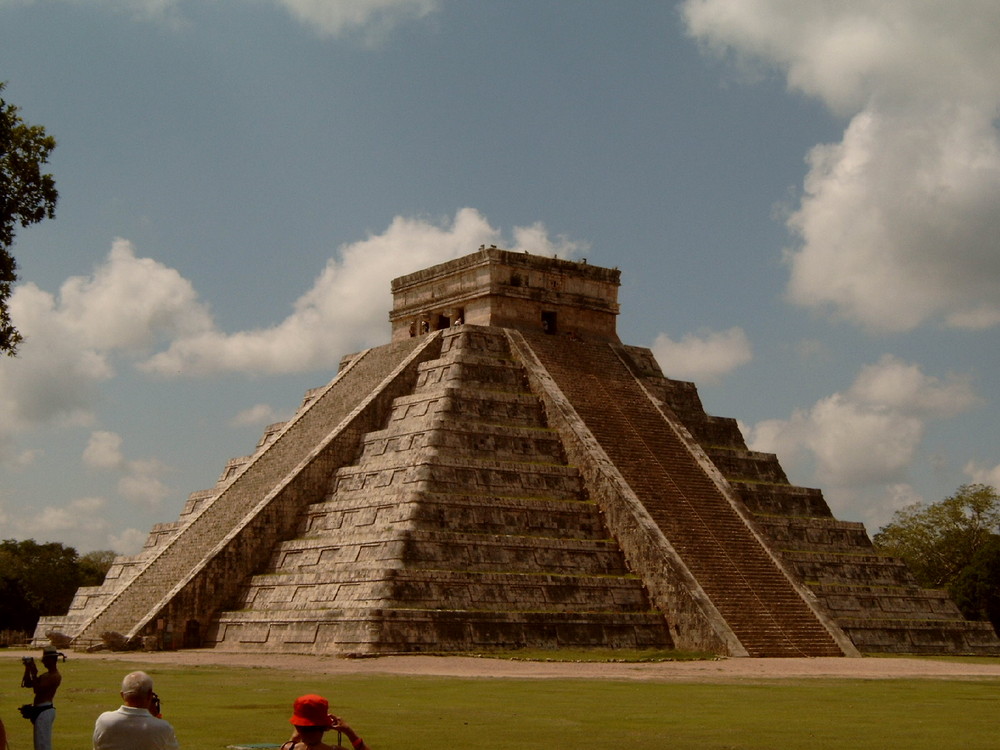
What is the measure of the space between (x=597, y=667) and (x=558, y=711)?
9.47 m

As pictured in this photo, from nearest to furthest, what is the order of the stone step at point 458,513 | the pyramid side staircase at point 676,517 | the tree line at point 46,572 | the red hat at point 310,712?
1. the red hat at point 310,712
2. the pyramid side staircase at point 676,517
3. the stone step at point 458,513
4. the tree line at point 46,572

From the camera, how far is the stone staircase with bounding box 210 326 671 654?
29.5 m

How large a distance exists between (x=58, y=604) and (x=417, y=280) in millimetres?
29359

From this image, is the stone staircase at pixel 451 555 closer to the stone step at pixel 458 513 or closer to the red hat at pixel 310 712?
the stone step at pixel 458 513

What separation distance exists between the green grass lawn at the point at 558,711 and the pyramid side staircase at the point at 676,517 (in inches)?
305

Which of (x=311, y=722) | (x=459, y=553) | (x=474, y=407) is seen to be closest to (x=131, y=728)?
(x=311, y=722)

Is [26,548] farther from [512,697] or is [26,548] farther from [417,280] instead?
[512,697]

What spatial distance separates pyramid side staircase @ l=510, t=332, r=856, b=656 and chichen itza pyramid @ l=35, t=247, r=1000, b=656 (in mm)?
67

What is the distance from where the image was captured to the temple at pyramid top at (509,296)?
4041cm

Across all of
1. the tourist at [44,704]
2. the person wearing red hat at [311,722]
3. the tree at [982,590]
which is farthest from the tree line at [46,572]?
the person wearing red hat at [311,722]

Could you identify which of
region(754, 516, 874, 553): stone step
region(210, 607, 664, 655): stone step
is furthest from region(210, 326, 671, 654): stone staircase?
region(754, 516, 874, 553): stone step

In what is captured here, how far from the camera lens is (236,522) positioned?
35.3 metres

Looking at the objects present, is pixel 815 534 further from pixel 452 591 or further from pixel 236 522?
pixel 236 522

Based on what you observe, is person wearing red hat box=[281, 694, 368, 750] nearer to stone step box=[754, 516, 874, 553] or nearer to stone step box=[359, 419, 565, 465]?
stone step box=[359, 419, 565, 465]
